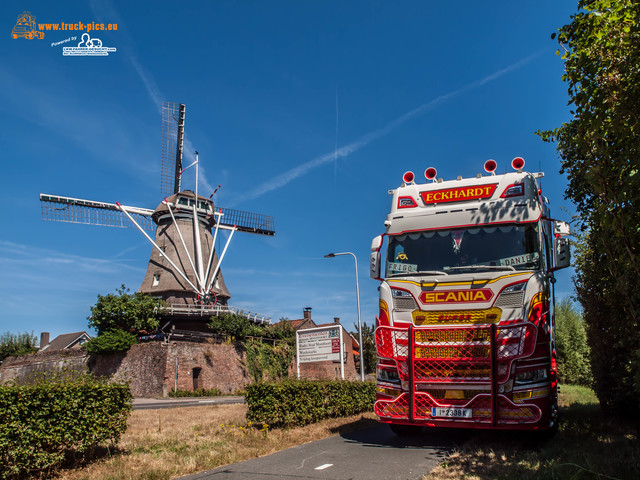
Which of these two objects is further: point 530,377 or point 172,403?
point 172,403

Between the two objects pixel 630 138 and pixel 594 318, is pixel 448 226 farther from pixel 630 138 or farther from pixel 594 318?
pixel 594 318

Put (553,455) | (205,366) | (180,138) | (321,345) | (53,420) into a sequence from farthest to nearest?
(180,138), (205,366), (321,345), (53,420), (553,455)

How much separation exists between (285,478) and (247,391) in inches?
195

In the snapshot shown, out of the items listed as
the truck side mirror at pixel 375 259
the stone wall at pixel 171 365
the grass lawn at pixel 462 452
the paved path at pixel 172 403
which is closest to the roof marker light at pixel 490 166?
the truck side mirror at pixel 375 259

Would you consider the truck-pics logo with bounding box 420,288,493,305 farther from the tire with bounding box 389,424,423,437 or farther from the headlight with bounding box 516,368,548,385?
the tire with bounding box 389,424,423,437

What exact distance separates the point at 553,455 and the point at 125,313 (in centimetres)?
3484

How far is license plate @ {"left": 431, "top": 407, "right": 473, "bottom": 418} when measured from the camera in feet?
25.4

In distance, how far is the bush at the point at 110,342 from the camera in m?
35.8

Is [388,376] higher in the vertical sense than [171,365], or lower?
higher

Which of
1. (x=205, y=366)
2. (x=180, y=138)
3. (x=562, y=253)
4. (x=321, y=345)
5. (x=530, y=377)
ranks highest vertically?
(x=180, y=138)

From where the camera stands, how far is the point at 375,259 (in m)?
9.23

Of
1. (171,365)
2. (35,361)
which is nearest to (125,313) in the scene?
(171,365)

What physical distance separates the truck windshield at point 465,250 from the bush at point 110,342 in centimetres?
3221

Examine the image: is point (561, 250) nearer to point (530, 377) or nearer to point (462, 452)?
point (530, 377)
